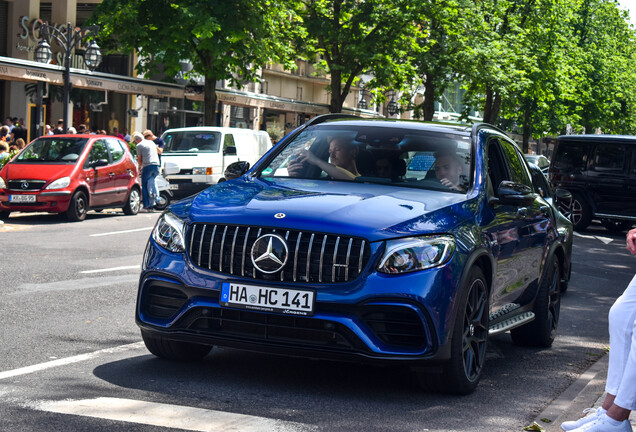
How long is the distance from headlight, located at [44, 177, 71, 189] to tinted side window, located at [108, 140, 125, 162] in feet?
6.16

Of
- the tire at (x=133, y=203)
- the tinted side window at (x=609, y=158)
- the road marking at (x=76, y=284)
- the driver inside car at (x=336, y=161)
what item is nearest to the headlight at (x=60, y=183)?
the tire at (x=133, y=203)

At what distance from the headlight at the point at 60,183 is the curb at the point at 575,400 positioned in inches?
557

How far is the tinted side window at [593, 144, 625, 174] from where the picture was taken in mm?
23234

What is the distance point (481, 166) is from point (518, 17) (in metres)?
43.2

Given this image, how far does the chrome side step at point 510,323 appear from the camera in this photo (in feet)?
22.4

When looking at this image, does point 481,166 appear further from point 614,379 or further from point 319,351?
point 614,379

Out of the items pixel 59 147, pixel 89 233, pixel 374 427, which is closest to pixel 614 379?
pixel 374 427

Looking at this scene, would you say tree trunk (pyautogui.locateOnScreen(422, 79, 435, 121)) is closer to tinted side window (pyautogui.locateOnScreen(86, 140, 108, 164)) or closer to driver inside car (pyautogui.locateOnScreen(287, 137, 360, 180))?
tinted side window (pyautogui.locateOnScreen(86, 140, 108, 164))

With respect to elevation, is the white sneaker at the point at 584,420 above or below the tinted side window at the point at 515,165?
below

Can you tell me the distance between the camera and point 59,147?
20828 mm

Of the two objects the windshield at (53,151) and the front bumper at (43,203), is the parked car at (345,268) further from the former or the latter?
the windshield at (53,151)

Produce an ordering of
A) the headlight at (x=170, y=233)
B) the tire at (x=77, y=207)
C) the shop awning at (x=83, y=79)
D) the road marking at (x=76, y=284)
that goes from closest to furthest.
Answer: the headlight at (x=170, y=233), the road marking at (x=76, y=284), the tire at (x=77, y=207), the shop awning at (x=83, y=79)

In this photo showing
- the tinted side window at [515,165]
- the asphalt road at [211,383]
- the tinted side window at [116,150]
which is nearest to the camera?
the asphalt road at [211,383]

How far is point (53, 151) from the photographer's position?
68.1ft
